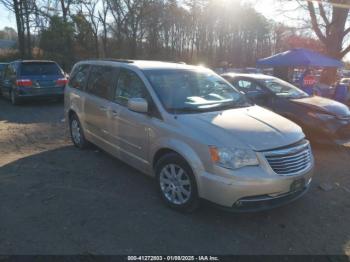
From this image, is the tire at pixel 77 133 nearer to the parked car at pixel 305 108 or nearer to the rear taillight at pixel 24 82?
the parked car at pixel 305 108

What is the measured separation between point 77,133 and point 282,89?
183 inches

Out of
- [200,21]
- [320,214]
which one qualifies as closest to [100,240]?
[320,214]

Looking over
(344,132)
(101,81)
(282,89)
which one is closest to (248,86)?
(282,89)

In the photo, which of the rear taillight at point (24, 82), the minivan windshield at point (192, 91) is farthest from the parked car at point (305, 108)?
the rear taillight at point (24, 82)

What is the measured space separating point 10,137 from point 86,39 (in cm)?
3350

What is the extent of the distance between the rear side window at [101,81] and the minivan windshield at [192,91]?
2.76 ft

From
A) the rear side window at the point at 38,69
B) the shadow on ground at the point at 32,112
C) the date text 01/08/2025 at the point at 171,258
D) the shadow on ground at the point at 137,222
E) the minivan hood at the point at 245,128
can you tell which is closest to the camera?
the date text 01/08/2025 at the point at 171,258

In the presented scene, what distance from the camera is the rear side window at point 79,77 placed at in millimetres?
6106

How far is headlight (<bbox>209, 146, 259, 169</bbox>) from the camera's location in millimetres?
3453

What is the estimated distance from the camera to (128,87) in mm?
4828

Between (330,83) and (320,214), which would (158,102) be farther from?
(330,83)

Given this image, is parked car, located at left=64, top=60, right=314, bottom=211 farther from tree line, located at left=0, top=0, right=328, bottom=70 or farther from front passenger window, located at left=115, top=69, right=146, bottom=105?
tree line, located at left=0, top=0, right=328, bottom=70

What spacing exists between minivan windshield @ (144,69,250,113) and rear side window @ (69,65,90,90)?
6.32ft

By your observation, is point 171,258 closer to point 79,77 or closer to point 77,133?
point 77,133
